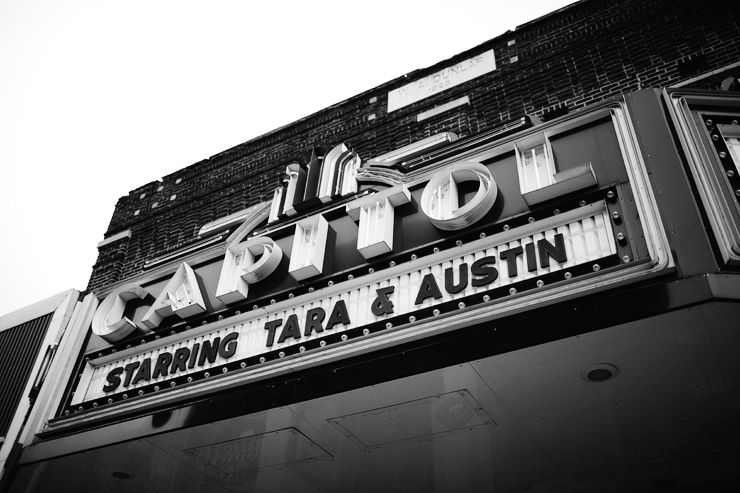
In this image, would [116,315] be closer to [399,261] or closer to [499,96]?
[399,261]

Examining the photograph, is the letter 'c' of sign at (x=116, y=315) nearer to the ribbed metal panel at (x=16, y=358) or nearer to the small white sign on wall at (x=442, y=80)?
the ribbed metal panel at (x=16, y=358)

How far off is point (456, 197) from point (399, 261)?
38.2 inches

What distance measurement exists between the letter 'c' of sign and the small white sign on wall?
18.8ft

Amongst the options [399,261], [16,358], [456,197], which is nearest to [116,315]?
[16,358]

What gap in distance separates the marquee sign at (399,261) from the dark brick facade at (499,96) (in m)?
2.92

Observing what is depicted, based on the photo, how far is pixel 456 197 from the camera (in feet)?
23.3

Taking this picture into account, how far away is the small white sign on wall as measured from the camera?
38.1 feet

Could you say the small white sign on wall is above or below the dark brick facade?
above

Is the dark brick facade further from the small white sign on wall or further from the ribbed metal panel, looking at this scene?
the ribbed metal panel

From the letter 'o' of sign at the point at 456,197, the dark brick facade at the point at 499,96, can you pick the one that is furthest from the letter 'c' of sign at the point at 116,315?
the letter 'o' of sign at the point at 456,197

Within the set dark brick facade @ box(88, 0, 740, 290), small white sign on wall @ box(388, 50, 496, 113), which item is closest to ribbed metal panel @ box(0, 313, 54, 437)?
dark brick facade @ box(88, 0, 740, 290)

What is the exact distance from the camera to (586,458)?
6.95 metres

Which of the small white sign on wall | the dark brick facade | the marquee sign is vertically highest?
the small white sign on wall

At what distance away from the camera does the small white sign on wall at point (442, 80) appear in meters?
11.6
